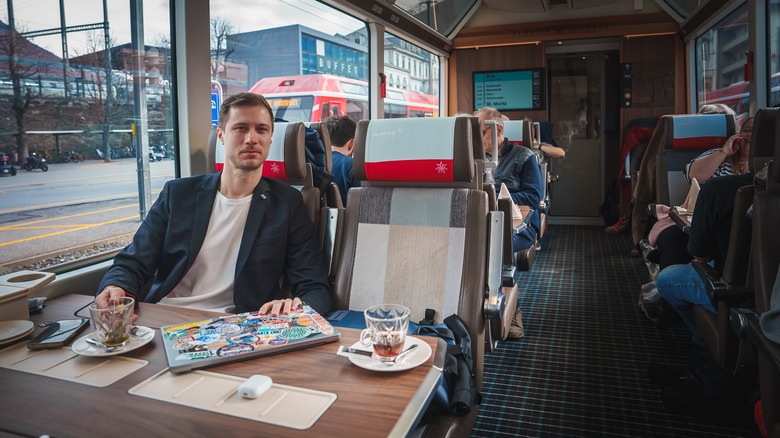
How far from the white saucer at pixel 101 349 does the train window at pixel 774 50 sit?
4456 mm

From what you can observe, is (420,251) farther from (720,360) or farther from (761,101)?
(761,101)

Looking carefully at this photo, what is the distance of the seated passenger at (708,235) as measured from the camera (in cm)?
235

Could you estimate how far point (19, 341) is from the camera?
4.26ft

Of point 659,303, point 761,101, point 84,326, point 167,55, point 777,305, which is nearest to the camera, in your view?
point 84,326

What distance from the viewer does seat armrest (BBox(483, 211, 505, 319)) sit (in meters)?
1.90

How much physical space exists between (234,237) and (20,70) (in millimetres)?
939

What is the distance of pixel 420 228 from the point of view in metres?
2.08

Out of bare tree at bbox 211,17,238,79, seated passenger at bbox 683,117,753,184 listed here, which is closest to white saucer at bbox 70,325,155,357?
bare tree at bbox 211,17,238,79

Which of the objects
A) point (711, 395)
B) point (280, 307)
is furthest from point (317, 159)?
point (711, 395)

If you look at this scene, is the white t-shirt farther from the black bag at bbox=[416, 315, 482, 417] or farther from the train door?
the train door

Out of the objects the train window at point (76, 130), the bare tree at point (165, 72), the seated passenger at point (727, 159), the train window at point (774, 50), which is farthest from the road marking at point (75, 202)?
the train window at point (774, 50)

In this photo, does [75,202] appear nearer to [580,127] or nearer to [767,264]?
[767,264]

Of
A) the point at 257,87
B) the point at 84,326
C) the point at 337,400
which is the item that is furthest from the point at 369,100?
the point at 337,400

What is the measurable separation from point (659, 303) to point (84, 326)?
318cm
